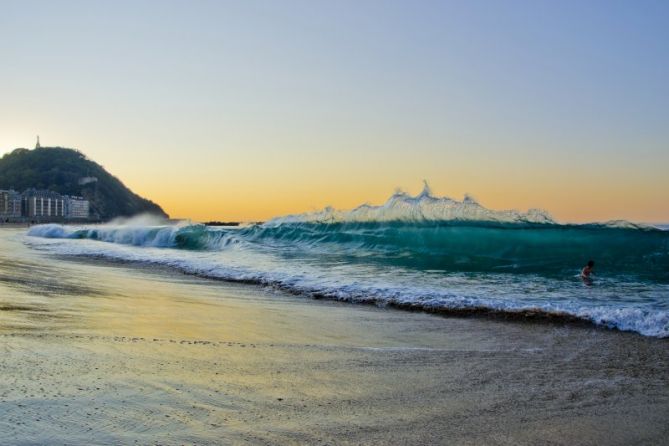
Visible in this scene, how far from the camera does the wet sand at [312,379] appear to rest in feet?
A: 9.27

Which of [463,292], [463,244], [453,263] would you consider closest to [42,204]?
[463,244]

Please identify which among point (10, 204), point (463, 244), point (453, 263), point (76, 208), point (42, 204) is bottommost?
point (453, 263)

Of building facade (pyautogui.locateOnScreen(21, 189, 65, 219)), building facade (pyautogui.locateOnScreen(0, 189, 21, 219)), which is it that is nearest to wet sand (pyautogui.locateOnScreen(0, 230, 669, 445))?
building facade (pyautogui.locateOnScreen(0, 189, 21, 219))

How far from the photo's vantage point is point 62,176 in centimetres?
14550

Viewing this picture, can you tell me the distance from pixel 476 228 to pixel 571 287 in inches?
431

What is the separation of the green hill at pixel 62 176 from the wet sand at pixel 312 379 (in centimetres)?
15397

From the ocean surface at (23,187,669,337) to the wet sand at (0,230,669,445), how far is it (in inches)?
64.3

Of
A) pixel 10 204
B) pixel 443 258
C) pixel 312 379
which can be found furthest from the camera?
pixel 10 204

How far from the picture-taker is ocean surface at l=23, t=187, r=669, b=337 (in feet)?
27.7

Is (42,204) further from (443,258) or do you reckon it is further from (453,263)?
(453,263)

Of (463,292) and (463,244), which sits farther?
(463,244)

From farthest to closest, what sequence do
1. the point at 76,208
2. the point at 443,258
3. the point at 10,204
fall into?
the point at 76,208 < the point at 10,204 < the point at 443,258

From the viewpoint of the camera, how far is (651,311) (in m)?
7.32

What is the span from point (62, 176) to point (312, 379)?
16055 centimetres
